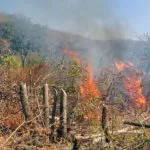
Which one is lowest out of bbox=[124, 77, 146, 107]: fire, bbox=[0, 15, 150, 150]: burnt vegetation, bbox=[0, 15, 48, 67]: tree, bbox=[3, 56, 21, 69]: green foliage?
bbox=[124, 77, 146, 107]: fire

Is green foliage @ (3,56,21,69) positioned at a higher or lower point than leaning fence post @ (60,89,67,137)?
higher

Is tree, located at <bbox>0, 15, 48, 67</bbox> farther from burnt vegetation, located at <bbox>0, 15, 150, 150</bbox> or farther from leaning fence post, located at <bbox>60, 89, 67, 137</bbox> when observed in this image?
leaning fence post, located at <bbox>60, 89, 67, 137</bbox>

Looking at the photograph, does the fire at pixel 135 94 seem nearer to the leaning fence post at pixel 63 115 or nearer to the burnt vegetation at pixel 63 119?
the burnt vegetation at pixel 63 119

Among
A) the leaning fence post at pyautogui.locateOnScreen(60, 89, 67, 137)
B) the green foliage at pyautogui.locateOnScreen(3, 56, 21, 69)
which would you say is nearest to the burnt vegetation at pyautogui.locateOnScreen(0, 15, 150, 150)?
the leaning fence post at pyautogui.locateOnScreen(60, 89, 67, 137)

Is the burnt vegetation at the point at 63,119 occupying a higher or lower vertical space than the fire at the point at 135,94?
higher

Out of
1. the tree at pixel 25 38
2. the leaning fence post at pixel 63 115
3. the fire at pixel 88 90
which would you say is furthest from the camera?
the tree at pixel 25 38

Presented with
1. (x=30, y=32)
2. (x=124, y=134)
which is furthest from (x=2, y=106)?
(x=30, y=32)

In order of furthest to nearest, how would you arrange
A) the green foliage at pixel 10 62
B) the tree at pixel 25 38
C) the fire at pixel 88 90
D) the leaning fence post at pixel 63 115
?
1. the tree at pixel 25 38
2. the green foliage at pixel 10 62
3. the fire at pixel 88 90
4. the leaning fence post at pixel 63 115

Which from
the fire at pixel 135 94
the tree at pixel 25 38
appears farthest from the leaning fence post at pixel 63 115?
the tree at pixel 25 38

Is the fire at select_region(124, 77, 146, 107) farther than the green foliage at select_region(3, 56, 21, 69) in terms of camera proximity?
Yes

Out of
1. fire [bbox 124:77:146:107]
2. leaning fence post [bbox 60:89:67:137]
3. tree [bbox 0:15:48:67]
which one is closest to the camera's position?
leaning fence post [bbox 60:89:67:137]

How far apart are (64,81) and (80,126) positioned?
12.3ft

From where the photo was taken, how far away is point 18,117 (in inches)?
387

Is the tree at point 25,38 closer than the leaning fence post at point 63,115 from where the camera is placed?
No
